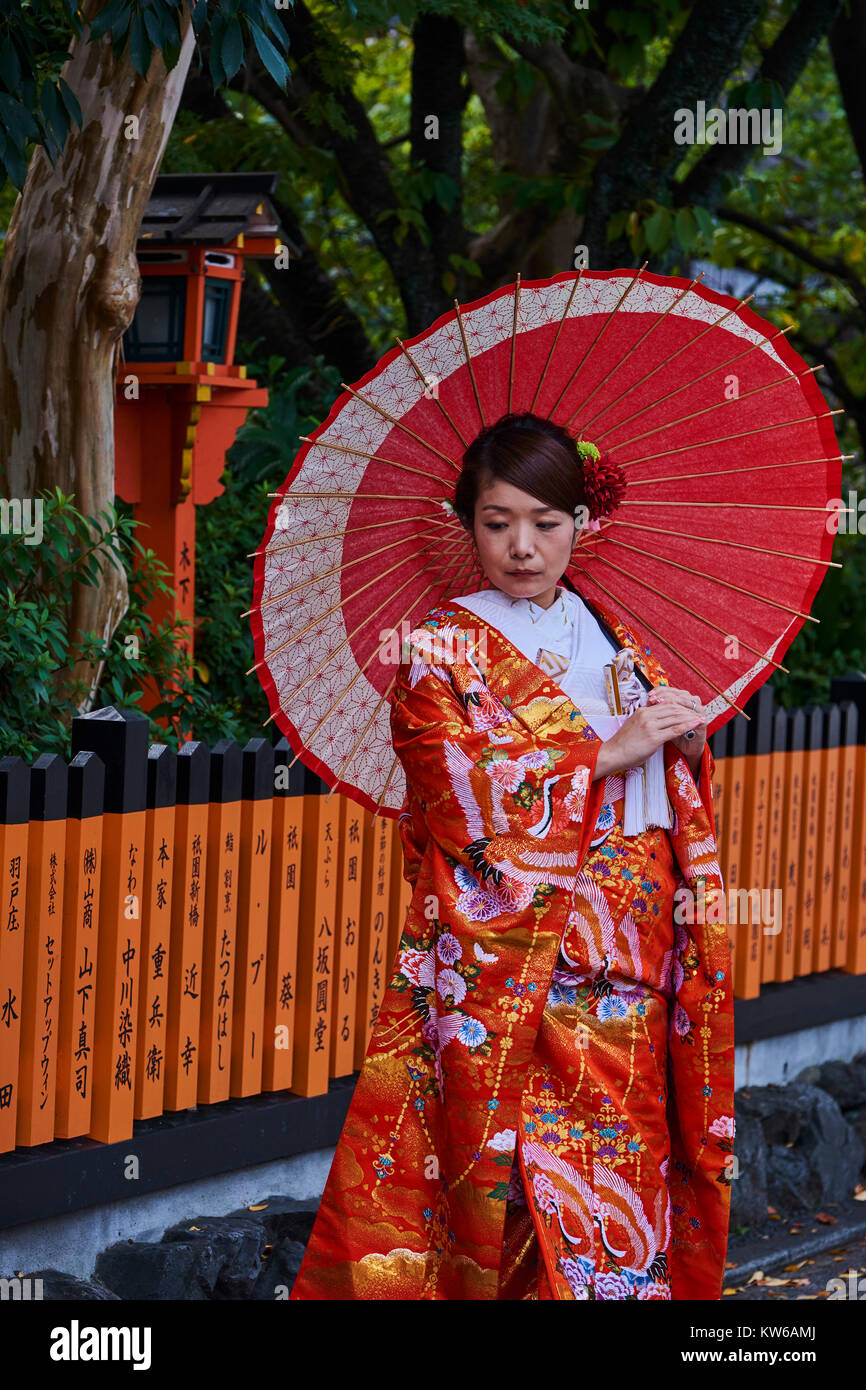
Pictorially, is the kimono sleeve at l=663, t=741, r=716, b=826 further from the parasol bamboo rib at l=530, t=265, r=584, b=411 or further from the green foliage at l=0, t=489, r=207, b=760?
the green foliage at l=0, t=489, r=207, b=760

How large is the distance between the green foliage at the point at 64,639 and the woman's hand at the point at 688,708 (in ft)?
7.00

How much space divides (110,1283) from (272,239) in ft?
11.4

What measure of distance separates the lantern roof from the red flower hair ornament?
2751 millimetres

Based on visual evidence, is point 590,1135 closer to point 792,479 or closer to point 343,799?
point 792,479

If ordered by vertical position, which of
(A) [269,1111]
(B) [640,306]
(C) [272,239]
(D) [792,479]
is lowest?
(A) [269,1111]

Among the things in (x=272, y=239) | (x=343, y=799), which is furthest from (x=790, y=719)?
(x=272, y=239)

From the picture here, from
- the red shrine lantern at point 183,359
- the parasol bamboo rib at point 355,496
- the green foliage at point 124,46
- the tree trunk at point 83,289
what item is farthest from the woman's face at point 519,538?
the red shrine lantern at point 183,359

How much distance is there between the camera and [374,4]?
6.11m

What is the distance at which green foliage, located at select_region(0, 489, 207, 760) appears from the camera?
14.3ft

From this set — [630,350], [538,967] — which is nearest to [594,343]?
[630,350]

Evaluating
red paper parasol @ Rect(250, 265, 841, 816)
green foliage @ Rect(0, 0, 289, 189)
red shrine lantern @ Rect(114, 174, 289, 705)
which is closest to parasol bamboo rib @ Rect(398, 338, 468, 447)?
red paper parasol @ Rect(250, 265, 841, 816)

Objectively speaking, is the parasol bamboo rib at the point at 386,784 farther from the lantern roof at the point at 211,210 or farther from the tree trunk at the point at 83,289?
the lantern roof at the point at 211,210

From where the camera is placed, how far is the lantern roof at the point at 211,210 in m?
5.17

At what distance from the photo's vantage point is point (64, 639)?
4.57 m
